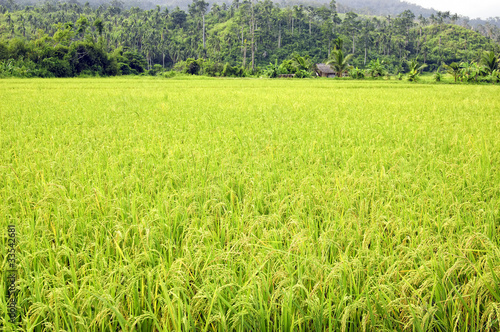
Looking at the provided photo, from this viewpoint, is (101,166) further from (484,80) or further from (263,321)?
(484,80)

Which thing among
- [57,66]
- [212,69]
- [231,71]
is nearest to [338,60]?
[231,71]

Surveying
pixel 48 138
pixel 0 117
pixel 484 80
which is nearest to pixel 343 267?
pixel 48 138

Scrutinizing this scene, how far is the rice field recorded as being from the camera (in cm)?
119

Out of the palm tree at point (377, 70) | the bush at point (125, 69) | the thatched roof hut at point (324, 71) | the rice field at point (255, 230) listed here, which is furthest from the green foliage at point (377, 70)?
the bush at point (125, 69)

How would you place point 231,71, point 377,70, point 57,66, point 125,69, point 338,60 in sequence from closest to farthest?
point 338,60, point 377,70, point 57,66, point 231,71, point 125,69

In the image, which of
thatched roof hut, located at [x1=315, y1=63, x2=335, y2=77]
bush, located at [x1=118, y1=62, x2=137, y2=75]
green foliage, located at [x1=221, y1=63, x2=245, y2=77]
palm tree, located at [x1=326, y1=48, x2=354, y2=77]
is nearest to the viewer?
palm tree, located at [x1=326, y1=48, x2=354, y2=77]

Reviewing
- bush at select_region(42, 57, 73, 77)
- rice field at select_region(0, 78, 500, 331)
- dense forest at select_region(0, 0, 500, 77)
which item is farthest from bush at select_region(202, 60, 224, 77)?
rice field at select_region(0, 78, 500, 331)

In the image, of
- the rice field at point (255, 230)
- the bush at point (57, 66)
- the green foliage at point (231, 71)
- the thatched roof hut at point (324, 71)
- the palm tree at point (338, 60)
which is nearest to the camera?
the rice field at point (255, 230)

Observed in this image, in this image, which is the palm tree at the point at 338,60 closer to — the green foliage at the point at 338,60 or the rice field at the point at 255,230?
the green foliage at the point at 338,60

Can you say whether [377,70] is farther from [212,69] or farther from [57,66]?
[57,66]

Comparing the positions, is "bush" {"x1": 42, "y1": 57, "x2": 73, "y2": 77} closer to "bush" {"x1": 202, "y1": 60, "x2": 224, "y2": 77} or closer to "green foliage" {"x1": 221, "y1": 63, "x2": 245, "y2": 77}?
"bush" {"x1": 202, "y1": 60, "x2": 224, "y2": 77}

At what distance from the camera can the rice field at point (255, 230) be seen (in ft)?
3.91

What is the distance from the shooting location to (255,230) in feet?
5.94

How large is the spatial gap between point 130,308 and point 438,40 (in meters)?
82.4
